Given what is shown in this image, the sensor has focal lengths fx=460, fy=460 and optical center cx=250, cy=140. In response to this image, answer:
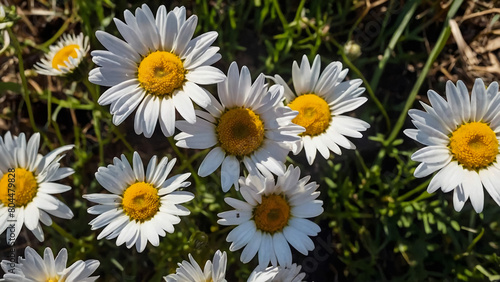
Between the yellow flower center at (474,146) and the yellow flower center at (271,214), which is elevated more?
the yellow flower center at (474,146)

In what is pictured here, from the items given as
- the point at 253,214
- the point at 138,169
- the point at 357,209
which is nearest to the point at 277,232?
Result: the point at 253,214

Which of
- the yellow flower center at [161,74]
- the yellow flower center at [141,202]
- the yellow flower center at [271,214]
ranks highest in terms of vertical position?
the yellow flower center at [161,74]

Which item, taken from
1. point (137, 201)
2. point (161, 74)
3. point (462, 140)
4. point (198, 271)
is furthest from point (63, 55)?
point (462, 140)

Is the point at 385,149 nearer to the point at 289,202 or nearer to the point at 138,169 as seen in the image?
the point at 289,202

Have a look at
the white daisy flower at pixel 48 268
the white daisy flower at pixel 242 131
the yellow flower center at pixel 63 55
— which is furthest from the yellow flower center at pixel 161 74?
the white daisy flower at pixel 48 268

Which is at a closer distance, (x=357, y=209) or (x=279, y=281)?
(x=279, y=281)

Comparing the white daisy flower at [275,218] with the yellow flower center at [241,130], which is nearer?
the yellow flower center at [241,130]

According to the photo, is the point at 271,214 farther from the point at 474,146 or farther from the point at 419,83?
the point at 419,83

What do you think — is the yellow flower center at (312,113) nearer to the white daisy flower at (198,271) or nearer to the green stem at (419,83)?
the green stem at (419,83)
